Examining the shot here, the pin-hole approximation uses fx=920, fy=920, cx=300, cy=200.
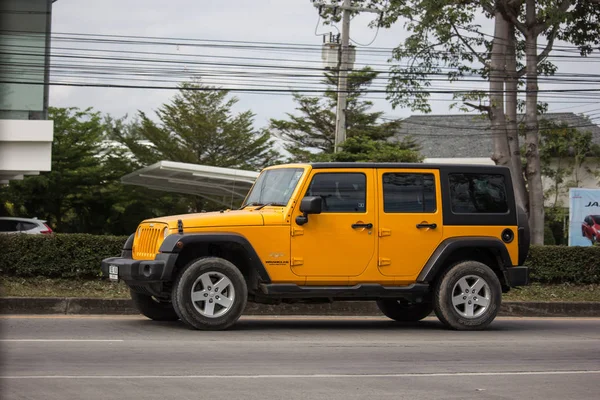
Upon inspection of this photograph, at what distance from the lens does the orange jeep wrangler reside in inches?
424

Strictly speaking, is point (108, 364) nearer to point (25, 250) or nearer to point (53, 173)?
point (25, 250)

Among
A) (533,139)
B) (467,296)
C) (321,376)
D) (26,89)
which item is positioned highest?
(26,89)

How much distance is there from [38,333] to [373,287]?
397 cm

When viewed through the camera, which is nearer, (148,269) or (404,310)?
(148,269)

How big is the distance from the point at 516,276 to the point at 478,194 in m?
1.17

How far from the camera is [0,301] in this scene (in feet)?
41.5

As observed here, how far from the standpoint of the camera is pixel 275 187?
1168 centimetres

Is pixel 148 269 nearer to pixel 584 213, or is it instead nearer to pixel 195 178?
pixel 195 178

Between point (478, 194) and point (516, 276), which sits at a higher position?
point (478, 194)

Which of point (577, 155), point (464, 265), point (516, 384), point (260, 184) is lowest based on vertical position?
point (516, 384)

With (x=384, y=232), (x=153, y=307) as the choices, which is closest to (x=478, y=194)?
(x=384, y=232)

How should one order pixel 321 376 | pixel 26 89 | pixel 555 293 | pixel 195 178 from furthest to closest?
pixel 195 178
pixel 26 89
pixel 555 293
pixel 321 376

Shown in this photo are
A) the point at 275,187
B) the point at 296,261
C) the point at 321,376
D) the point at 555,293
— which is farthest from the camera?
the point at 555,293

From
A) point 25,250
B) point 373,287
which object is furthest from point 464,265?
point 25,250
